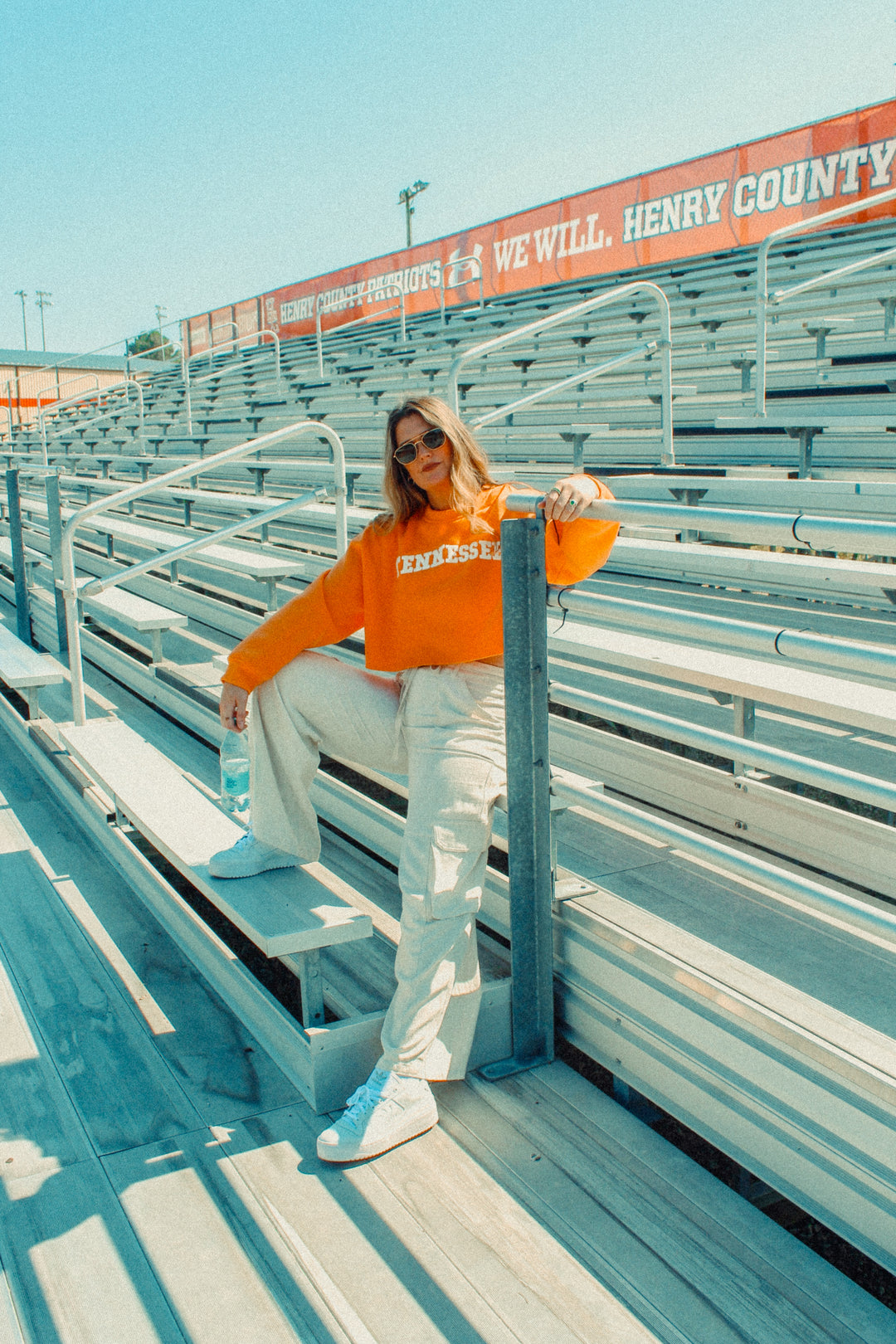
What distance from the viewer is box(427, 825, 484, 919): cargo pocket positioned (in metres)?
1.80

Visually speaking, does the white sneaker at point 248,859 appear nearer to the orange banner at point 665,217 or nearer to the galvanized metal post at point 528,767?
the galvanized metal post at point 528,767

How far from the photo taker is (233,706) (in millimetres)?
2078

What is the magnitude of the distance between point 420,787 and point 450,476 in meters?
0.59

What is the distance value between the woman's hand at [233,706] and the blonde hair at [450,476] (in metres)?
0.42

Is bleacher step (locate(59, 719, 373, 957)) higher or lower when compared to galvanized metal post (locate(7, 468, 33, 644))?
lower

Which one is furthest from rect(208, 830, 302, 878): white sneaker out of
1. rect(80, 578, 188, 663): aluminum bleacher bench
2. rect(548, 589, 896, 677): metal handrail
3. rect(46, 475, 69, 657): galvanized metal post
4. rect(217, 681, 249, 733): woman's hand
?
rect(46, 475, 69, 657): galvanized metal post

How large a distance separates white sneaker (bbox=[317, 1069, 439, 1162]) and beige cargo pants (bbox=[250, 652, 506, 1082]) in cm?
3

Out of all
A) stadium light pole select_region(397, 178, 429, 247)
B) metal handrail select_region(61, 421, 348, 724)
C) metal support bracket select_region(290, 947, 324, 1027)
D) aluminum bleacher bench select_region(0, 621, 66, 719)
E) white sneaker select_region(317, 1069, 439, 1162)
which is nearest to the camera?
white sneaker select_region(317, 1069, 439, 1162)

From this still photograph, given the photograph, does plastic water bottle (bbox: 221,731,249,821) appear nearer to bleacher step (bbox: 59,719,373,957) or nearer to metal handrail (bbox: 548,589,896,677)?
bleacher step (bbox: 59,719,373,957)

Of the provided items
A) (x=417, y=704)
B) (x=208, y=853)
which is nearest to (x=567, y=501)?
(x=417, y=704)

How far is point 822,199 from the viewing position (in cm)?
895

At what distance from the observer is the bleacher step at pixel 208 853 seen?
187 centimetres

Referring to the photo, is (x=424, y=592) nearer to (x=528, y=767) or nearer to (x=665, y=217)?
(x=528, y=767)

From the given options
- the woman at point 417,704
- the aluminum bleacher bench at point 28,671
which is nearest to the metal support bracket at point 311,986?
the woman at point 417,704
